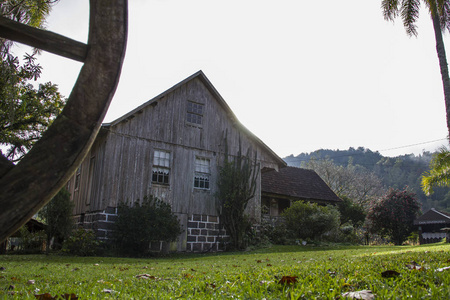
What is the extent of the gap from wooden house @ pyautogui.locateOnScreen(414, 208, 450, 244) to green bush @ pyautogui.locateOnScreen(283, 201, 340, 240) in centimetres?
1265

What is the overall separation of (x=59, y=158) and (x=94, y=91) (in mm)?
459

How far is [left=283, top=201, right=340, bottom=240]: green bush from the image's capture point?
62.1 feet

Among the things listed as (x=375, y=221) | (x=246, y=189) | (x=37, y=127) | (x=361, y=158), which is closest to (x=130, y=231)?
(x=246, y=189)

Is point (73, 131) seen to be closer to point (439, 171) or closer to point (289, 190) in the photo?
point (439, 171)

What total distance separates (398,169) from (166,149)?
2762 inches

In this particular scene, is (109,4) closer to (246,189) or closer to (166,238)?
(166,238)

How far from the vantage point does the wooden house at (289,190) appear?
2475cm

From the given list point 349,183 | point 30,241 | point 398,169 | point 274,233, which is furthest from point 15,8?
point 398,169

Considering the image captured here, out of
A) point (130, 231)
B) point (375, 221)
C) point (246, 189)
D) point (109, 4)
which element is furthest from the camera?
point (375, 221)

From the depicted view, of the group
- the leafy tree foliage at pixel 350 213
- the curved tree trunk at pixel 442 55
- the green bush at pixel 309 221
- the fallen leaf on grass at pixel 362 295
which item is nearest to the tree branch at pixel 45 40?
the fallen leaf on grass at pixel 362 295

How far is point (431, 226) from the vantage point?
30.4 metres

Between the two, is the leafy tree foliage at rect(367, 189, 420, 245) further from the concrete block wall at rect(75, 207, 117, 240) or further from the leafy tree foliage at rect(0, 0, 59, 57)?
the leafy tree foliage at rect(0, 0, 59, 57)

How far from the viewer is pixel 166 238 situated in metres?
15.0

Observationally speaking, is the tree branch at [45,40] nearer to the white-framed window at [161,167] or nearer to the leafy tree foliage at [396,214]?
the white-framed window at [161,167]
